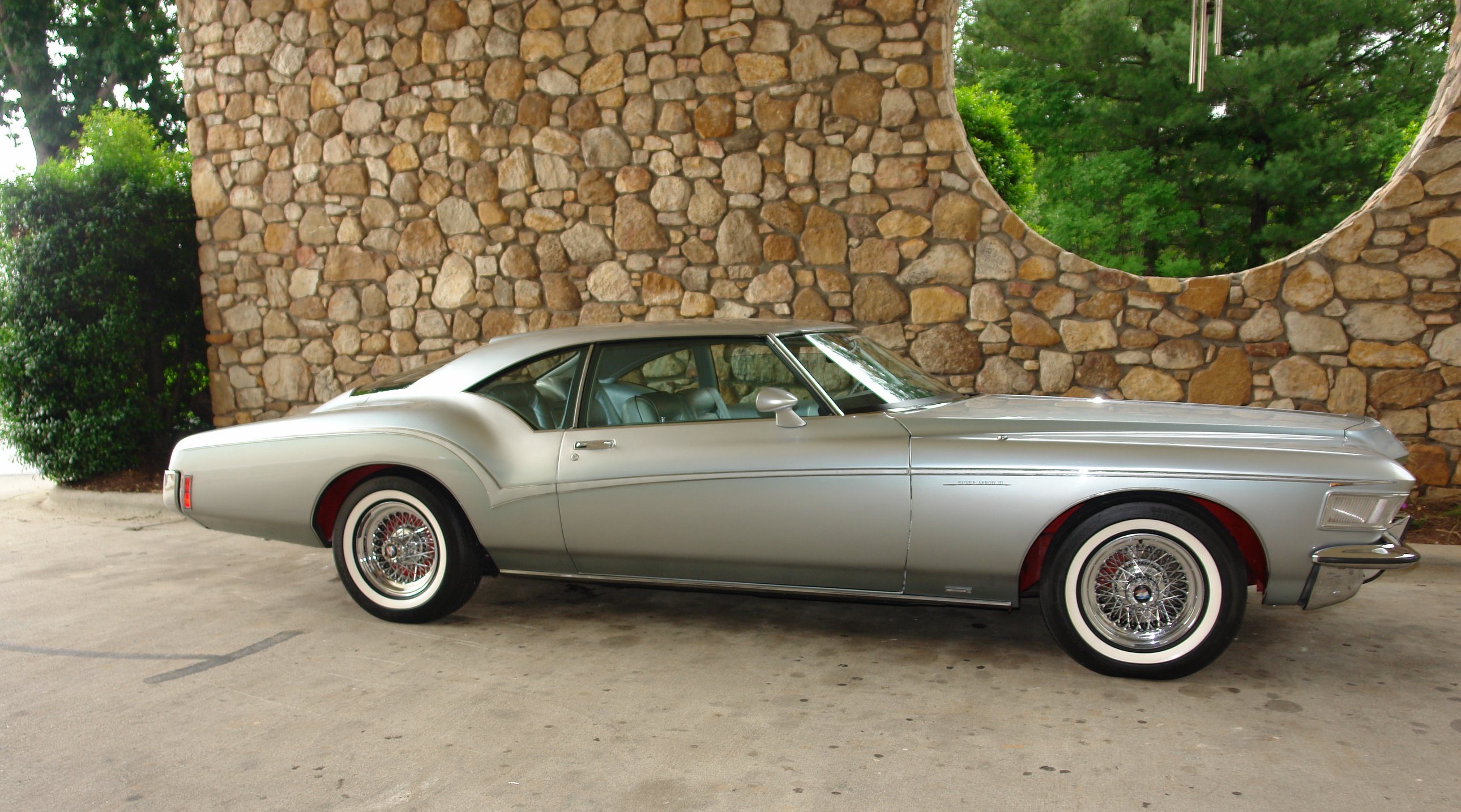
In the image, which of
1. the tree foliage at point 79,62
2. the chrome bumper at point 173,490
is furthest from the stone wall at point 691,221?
the tree foliage at point 79,62

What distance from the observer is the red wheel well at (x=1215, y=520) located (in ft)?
12.1

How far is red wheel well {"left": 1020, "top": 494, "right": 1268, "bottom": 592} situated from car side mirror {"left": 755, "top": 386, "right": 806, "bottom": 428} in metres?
1.05

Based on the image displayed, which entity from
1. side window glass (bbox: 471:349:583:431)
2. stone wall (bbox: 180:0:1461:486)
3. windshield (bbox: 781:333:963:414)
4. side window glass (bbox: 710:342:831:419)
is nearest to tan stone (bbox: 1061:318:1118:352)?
stone wall (bbox: 180:0:1461:486)

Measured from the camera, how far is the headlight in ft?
11.6

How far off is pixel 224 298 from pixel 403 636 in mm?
6029

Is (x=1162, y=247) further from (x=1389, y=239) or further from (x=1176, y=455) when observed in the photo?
(x=1176, y=455)

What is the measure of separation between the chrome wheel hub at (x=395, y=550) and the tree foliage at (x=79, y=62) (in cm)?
1636

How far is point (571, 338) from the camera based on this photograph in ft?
15.3

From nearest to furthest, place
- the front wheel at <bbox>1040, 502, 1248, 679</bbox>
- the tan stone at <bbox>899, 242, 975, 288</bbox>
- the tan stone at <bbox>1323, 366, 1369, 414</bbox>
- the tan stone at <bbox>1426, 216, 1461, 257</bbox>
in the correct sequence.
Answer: the front wheel at <bbox>1040, 502, 1248, 679</bbox> < the tan stone at <bbox>1426, 216, 1461, 257</bbox> < the tan stone at <bbox>1323, 366, 1369, 414</bbox> < the tan stone at <bbox>899, 242, 975, 288</bbox>

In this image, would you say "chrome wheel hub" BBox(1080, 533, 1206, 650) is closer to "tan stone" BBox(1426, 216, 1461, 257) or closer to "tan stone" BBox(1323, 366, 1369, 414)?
"tan stone" BBox(1323, 366, 1369, 414)

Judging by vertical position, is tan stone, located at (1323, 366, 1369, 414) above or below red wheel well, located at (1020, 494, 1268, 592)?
above

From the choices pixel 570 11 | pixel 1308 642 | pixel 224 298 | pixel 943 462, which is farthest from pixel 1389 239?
pixel 224 298

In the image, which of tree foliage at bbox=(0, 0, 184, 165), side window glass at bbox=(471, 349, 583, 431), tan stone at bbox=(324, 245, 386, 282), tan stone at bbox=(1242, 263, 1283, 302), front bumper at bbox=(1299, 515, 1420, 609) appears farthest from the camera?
tree foliage at bbox=(0, 0, 184, 165)

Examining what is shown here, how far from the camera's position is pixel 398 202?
28.4 ft
